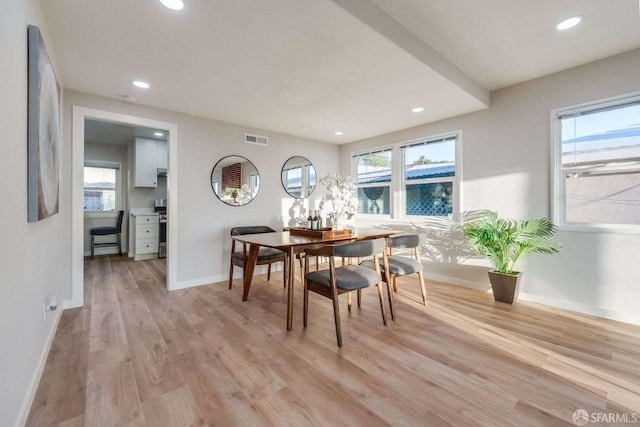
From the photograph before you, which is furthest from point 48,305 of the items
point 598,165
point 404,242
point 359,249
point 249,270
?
point 598,165

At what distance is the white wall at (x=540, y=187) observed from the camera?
248 centimetres

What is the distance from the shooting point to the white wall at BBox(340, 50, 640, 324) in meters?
2.48

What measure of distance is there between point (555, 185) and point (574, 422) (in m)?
2.30

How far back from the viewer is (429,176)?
156 inches

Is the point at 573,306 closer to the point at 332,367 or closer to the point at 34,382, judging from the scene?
the point at 332,367

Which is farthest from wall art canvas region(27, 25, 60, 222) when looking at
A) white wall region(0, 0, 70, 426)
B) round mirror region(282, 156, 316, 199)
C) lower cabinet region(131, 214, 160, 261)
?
lower cabinet region(131, 214, 160, 261)

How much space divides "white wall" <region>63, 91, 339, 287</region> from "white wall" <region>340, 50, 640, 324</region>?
98.7 inches

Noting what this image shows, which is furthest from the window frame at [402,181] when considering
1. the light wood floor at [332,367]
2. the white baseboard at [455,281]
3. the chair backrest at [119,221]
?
the chair backrest at [119,221]

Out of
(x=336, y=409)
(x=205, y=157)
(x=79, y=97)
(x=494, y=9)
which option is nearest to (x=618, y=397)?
(x=336, y=409)

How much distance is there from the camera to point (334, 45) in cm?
201

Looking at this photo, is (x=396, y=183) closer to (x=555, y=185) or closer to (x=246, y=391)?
(x=555, y=185)

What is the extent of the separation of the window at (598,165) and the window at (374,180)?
2147 mm

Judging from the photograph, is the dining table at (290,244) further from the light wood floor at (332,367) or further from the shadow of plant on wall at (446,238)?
the shadow of plant on wall at (446,238)

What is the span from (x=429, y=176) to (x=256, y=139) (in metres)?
2.60
